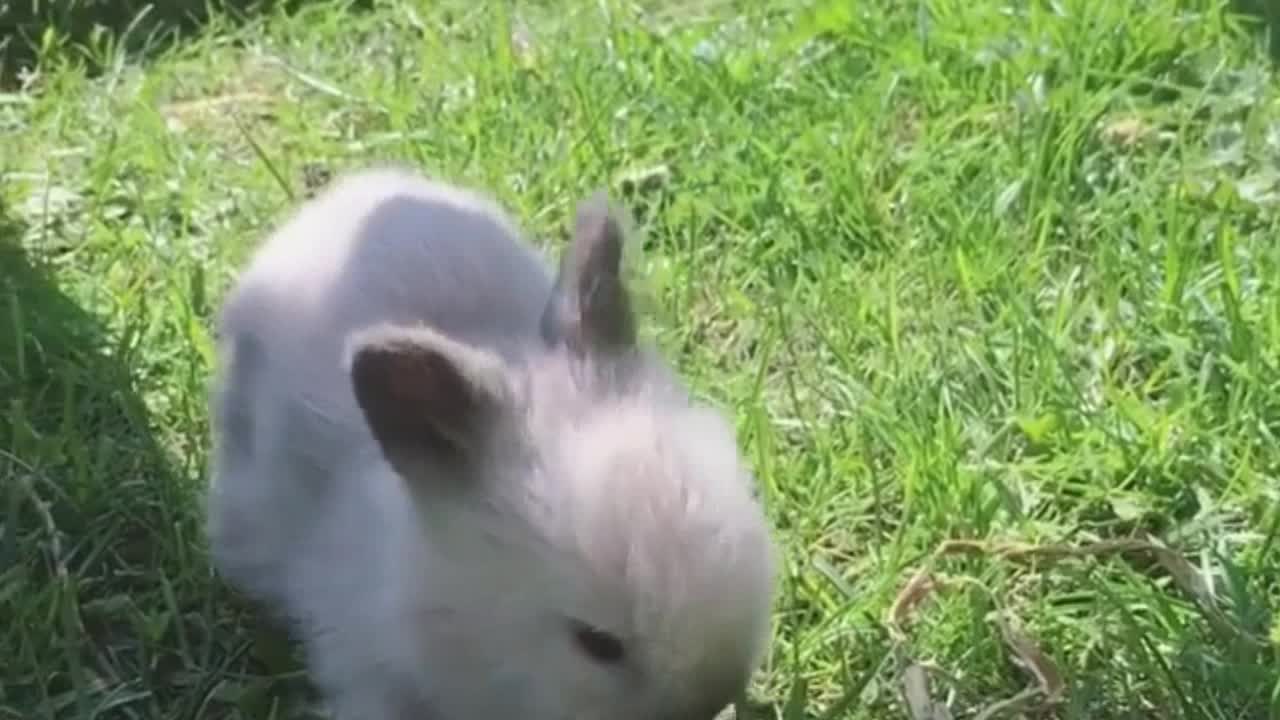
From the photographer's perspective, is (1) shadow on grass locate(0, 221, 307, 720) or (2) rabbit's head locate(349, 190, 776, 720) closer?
(2) rabbit's head locate(349, 190, 776, 720)

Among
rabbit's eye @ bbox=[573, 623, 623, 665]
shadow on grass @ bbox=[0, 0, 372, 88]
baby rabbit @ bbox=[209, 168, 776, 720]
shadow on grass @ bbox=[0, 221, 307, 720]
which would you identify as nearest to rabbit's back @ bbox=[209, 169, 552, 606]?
baby rabbit @ bbox=[209, 168, 776, 720]

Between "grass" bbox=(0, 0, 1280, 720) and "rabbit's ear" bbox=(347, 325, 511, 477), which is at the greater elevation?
"rabbit's ear" bbox=(347, 325, 511, 477)

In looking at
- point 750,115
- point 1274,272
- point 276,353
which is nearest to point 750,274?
point 750,115

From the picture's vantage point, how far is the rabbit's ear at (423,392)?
2.32 metres

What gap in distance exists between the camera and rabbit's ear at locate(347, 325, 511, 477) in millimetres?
2324

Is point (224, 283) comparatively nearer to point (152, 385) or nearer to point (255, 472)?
point (152, 385)

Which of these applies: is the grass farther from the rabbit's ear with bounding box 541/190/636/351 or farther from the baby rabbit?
the rabbit's ear with bounding box 541/190/636/351

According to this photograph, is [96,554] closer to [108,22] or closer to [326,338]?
[326,338]

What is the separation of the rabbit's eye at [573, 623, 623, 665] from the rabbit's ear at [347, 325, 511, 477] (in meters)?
0.23

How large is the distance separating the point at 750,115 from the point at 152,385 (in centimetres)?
→ 120

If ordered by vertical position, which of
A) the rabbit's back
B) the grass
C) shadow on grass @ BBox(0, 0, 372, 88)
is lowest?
shadow on grass @ BBox(0, 0, 372, 88)

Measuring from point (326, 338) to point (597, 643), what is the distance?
673mm

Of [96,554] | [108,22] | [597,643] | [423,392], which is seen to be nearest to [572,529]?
[597,643]

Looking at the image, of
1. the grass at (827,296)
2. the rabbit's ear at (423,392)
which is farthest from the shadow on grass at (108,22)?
the rabbit's ear at (423,392)
